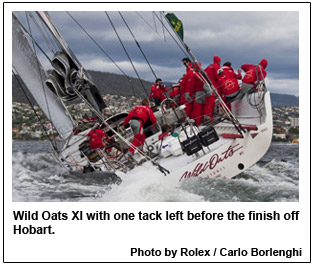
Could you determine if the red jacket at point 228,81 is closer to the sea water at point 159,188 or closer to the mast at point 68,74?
the sea water at point 159,188

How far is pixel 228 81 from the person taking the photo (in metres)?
7.81

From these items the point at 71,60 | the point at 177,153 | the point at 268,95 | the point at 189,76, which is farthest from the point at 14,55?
the point at 268,95

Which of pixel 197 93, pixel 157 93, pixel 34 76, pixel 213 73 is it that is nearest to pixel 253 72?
pixel 213 73

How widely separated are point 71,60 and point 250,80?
3.18 meters

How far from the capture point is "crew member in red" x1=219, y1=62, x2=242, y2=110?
779 cm

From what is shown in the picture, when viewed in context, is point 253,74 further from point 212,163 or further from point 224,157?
point 212,163

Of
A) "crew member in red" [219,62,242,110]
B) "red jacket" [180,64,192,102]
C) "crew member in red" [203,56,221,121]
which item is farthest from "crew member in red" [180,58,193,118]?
"crew member in red" [219,62,242,110]

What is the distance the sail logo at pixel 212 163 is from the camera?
19.5 ft

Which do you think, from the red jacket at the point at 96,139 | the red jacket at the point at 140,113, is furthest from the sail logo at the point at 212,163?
the red jacket at the point at 96,139

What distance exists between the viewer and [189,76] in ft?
24.7

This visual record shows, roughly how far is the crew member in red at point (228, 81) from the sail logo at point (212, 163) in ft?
5.86

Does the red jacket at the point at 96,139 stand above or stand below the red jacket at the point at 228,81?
below

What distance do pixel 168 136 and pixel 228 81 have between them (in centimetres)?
150
